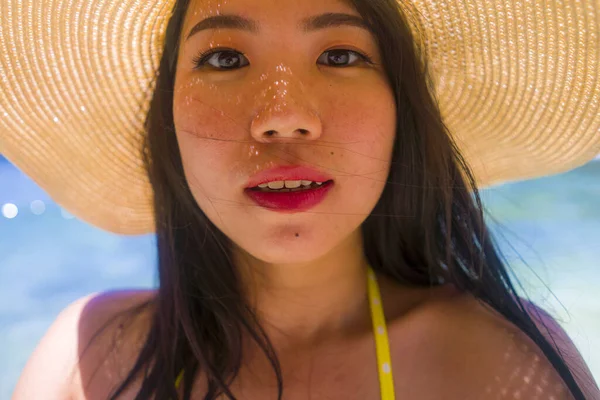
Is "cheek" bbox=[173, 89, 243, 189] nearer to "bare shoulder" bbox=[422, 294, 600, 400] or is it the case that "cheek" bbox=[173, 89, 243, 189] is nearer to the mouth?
the mouth

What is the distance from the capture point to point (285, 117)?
71 centimetres

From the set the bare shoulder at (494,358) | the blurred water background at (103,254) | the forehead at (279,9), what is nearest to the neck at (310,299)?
the bare shoulder at (494,358)

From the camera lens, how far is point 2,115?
1.09 metres

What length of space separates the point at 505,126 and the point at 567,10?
9.1 inches

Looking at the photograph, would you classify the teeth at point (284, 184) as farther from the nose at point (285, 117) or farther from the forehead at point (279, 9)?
the forehead at point (279, 9)

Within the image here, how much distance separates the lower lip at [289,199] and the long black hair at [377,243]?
206 mm

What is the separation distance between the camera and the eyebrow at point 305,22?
0.75m

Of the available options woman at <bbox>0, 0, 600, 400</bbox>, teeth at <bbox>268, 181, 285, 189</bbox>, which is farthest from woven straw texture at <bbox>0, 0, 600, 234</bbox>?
teeth at <bbox>268, 181, 285, 189</bbox>

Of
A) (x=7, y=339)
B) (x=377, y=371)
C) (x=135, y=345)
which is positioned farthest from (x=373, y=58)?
(x=7, y=339)

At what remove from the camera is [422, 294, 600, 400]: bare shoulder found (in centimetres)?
85

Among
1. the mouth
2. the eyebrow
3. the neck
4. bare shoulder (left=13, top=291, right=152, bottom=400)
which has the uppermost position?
the eyebrow

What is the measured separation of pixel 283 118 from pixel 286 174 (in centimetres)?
8

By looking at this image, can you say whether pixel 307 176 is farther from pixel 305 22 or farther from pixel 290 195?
pixel 305 22

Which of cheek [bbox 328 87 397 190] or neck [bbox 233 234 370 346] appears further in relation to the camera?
neck [bbox 233 234 370 346]
